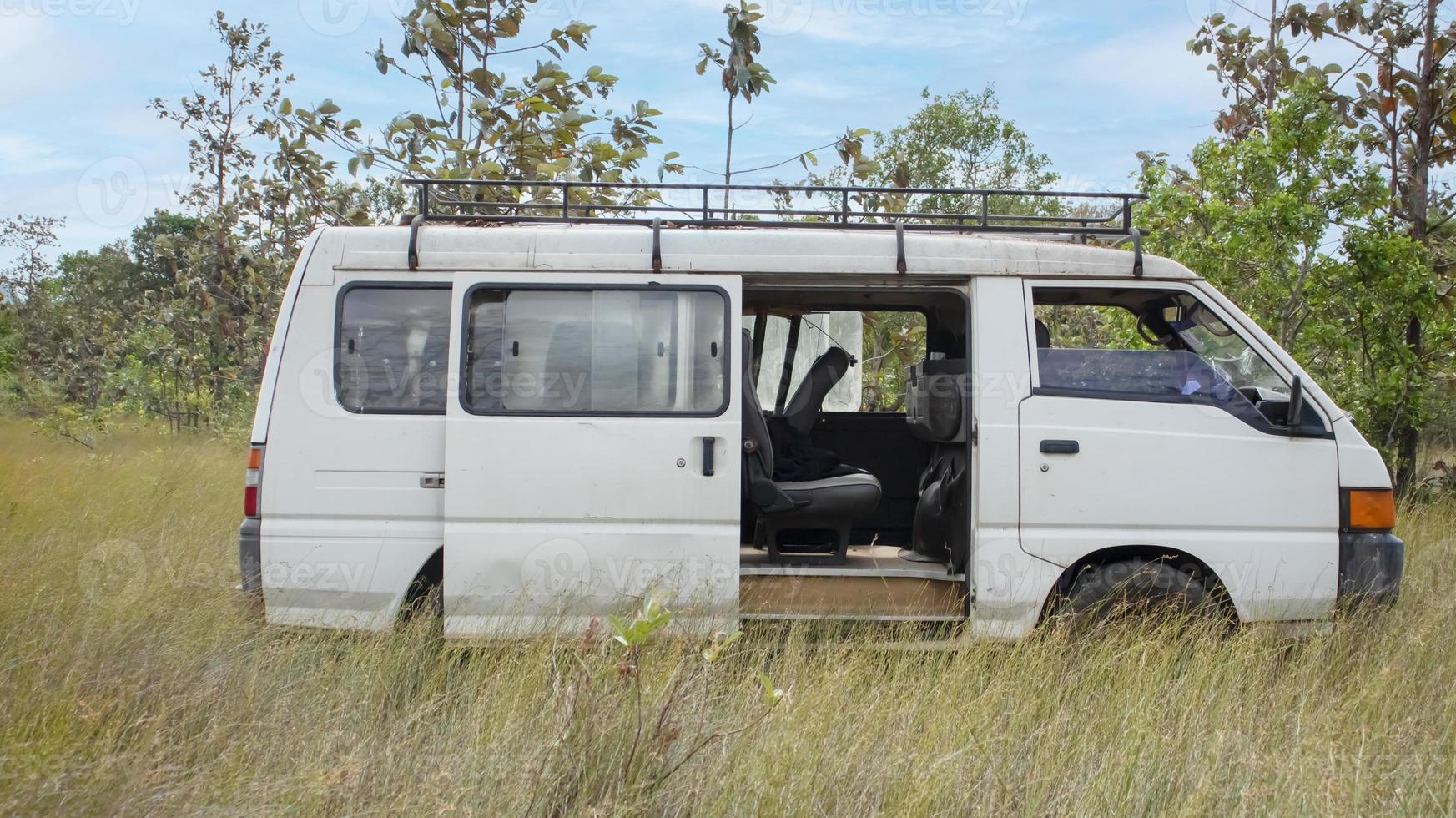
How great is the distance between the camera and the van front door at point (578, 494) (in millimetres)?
4680

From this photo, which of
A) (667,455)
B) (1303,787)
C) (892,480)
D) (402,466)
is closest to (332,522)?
(402,466)

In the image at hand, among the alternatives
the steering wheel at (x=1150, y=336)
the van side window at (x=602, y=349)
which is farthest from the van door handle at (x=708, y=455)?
the steering wheel at (x=1150, y=336)

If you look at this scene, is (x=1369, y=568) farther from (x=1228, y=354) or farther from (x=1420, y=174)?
(x=1420, y=174)

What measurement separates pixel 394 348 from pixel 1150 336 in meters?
3.53

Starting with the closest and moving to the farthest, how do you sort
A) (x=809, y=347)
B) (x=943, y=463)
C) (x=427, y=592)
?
(x=427, y=592) → (x=943, y=463) → (x=809, y=347)

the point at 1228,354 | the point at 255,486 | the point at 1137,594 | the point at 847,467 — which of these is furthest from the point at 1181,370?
the point at 255,486

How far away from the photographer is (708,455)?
185 inches

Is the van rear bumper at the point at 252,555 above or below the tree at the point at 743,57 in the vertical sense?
below

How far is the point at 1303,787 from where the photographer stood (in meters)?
3.29

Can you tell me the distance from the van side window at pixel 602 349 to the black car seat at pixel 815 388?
1.16 m

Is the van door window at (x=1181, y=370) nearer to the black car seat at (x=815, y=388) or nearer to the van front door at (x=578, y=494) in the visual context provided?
the black car seat at (x=815, y=388)

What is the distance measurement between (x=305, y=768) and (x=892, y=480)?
4.00 meters

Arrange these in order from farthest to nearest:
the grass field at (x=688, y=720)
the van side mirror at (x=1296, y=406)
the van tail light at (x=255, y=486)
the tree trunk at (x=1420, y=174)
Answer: the tree trunk at (x=1420, y=174)
the van tail light at (x=255, y=486)
the van side mirror at (x=1296, y=406)
the grass field at (x=688, y=720)

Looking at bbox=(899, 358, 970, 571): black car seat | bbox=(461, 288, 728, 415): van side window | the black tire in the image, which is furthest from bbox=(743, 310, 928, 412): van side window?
the black tire
